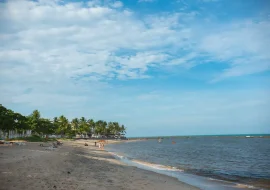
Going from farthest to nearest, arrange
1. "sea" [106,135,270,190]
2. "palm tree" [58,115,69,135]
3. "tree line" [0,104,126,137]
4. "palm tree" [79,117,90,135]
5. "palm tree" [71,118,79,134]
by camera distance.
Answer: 1. "palm tree" [71,118,79,134]
2. "palm tree" [79,117,90,135]
3. "palm tree" [58,115,69,135]
4. "tree line" [0,104,126,137]
5. "sea" [106,135,270,190]

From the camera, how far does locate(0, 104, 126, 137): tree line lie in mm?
54028

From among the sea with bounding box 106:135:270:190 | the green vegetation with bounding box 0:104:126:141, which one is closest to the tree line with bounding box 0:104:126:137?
the green vegetation with bounding box 0:104:126:141

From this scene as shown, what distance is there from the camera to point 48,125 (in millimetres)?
88188

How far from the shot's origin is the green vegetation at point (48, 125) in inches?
2131

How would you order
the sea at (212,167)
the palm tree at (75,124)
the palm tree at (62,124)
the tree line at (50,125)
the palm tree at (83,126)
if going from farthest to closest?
the palm tree at (75,124) → the palm tree at (83,126) → the palm tree at (62,124) → the tree line at (50,125) → the sea at (212,167)

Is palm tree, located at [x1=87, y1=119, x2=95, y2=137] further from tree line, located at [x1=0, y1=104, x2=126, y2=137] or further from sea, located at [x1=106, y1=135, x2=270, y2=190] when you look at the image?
sea, located at [x1=106, y1=135, x2=270, y2=190]

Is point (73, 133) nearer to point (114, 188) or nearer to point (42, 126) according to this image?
point (42, 126)

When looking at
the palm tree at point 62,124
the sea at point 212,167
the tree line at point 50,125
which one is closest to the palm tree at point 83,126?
the tree line at point 50,125

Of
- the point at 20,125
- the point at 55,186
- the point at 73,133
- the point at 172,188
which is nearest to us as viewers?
the point at 55,186

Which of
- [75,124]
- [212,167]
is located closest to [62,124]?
[75,124]

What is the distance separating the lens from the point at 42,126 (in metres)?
83.3

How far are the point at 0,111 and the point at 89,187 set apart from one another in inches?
2003

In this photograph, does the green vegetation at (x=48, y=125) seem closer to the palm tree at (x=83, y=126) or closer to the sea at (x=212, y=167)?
the palm tree at (x=83, y=126)

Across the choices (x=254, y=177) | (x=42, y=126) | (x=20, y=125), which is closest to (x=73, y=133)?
(x=42, y=126)
